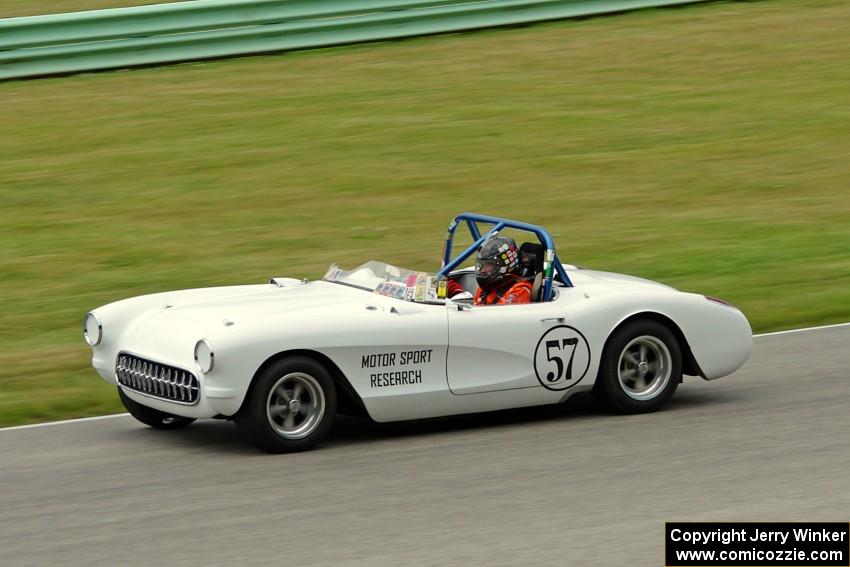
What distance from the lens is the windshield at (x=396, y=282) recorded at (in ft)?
28.2

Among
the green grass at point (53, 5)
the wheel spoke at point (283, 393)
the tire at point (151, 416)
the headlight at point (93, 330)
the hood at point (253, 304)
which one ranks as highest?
the green grass at point (53, 5)

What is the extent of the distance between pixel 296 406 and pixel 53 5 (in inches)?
596

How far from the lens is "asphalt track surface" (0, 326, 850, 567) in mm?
6395

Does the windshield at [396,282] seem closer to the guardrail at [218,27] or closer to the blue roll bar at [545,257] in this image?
the blue roll bar at [545,257]

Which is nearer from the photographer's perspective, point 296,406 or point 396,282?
point 296,406

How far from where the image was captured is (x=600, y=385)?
8867mm

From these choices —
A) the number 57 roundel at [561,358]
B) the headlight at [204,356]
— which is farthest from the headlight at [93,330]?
the number 57 roundel at [561,358]

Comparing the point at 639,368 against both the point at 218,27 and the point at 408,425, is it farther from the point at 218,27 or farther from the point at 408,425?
the point at 218,27

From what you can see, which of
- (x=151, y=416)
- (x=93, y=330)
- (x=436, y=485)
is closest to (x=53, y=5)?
(x=93, y=330)

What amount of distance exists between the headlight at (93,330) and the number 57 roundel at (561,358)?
264 cm

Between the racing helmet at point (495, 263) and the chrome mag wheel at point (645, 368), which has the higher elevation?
the racing helmet at point (495, 263)

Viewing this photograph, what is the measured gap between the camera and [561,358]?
28.5ft

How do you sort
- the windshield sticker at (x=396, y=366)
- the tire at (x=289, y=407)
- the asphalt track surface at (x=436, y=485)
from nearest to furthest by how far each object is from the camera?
the asphalt track surface at (x=436, y=485)
the tire at (x=289, y=407)
the windshield sticker at (x=396, y=366)

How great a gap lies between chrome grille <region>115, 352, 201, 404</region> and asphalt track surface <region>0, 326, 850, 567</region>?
0.35m
